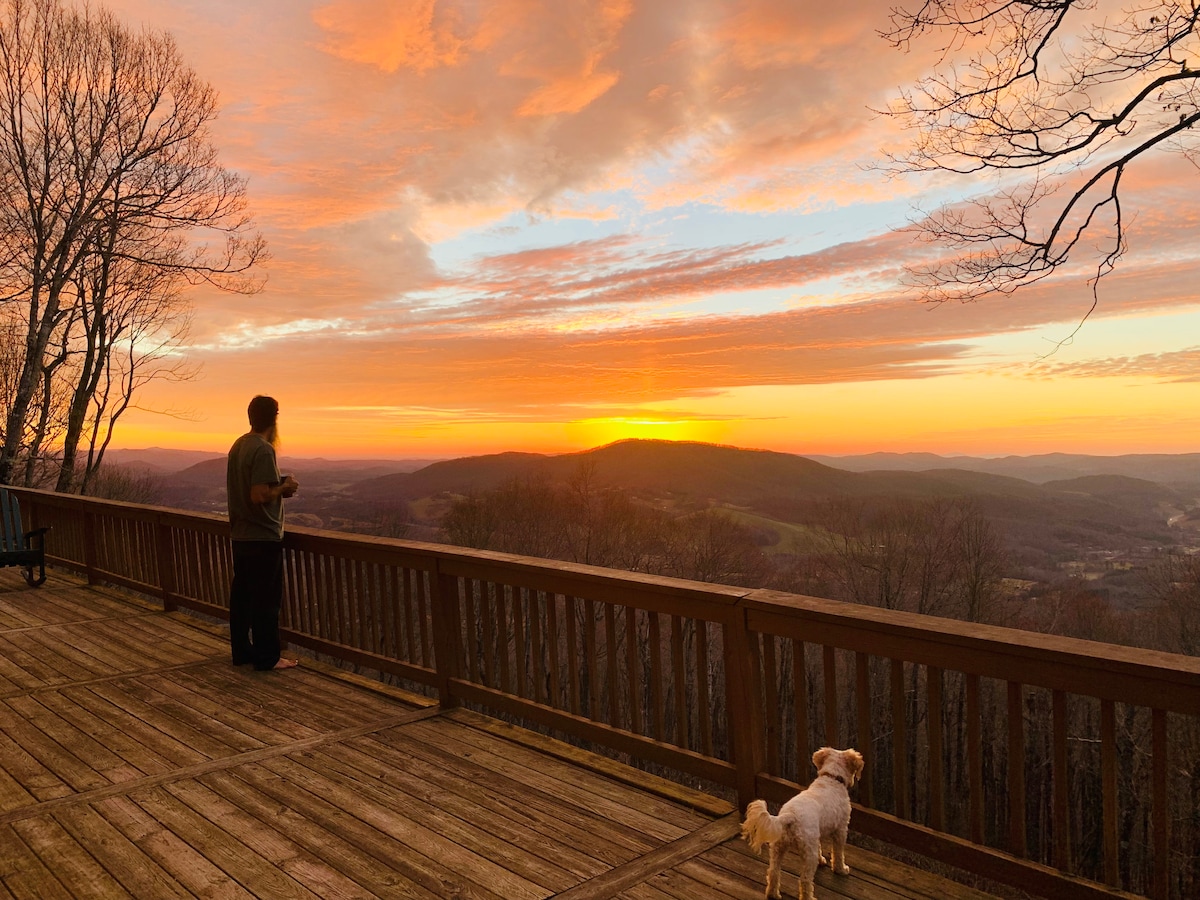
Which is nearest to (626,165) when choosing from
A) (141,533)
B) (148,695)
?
(141,533)

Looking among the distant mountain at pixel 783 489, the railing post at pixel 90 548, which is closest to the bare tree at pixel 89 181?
the railing post at pixel 90 548

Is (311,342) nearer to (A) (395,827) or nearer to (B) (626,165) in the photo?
(B) (626,165)

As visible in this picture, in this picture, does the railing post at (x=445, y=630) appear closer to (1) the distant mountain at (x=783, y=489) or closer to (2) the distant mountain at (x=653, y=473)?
(1) the distant mountain at (x=783, y=489)

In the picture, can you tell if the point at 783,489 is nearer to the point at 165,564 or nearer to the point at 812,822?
the point at 165,564

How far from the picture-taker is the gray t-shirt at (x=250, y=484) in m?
5.30

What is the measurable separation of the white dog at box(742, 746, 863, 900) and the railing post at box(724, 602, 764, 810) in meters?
0.44

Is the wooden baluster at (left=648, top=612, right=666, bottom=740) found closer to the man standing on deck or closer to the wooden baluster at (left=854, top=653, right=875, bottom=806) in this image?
the wooden baluster at (left=854, top=653, right=875, bottom=806)

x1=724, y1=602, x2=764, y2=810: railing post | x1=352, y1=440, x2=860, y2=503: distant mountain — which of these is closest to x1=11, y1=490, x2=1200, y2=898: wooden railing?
x1=724, y1=602, x2=764, y2=810: railing post

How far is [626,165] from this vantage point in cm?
1823

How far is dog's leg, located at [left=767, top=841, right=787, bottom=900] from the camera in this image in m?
2.59

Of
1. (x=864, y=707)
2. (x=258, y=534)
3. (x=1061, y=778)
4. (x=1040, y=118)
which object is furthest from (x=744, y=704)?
(x=1040, y=118)

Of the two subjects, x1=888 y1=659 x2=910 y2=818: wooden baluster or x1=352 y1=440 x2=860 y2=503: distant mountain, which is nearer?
x1=888 y1=659 x2=910 y2=818: wooden baluster

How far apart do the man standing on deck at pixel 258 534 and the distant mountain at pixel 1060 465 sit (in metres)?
91.7

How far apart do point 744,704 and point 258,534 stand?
3683 millimetres
